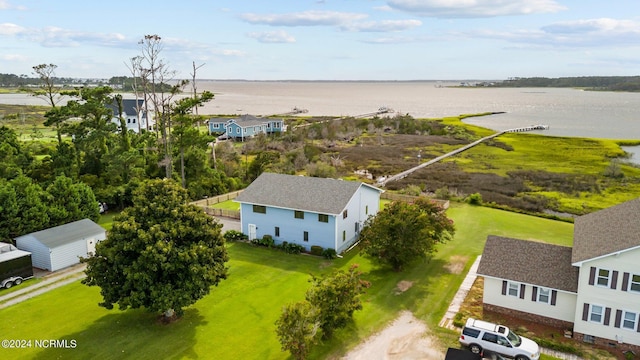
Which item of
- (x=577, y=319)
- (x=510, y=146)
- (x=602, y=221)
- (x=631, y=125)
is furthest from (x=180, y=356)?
(x=631, y=125)

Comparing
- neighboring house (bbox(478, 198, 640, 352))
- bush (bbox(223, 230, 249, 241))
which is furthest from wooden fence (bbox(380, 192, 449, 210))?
neighboring house (bbox(478, 198, 640, 352))

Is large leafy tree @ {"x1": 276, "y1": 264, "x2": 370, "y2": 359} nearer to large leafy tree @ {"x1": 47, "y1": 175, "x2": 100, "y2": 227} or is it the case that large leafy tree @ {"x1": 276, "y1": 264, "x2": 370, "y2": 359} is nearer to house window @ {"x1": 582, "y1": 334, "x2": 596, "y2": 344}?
house window @ {"x1": 582, "y1": 334, "x2": 596, "y2": 344}

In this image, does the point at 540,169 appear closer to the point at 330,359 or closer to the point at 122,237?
the point at 330,359

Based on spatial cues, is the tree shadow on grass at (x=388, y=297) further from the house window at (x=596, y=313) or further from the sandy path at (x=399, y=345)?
the house window at (x=596, y=313)

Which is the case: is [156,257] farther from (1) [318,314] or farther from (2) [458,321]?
(2) [458,321]

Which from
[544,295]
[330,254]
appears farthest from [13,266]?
[544,295]
